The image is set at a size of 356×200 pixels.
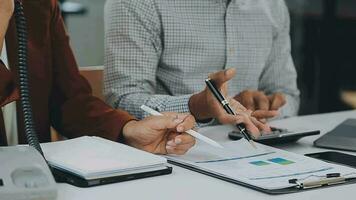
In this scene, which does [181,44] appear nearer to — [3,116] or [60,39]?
[60,39]

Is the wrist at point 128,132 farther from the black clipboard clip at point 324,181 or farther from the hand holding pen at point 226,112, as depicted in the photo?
the black clipboard clip at point 324,181

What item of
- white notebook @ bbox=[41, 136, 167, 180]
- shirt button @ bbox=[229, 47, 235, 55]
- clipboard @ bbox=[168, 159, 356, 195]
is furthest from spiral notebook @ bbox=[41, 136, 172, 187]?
shirt button @ bbox=[229, 47, 235, 55]

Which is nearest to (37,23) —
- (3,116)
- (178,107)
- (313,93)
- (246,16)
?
(3,116)

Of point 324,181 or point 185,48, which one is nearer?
point 324,181

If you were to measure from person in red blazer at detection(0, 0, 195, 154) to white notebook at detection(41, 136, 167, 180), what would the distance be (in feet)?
0.41

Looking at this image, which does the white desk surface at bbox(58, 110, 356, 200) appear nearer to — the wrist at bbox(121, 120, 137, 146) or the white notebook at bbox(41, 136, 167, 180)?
the white notebook at bbox(41, 136, 167, 180)

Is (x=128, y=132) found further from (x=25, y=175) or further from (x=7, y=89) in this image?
(x=25, y=175)

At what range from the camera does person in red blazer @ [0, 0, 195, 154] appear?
1.33 m

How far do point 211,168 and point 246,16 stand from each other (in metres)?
0.90

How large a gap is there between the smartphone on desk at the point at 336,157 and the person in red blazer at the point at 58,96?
29 centimetres

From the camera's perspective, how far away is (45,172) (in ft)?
3.08

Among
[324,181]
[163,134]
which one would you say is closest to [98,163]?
[163,134]

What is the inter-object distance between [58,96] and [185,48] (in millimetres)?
449

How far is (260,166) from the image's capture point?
115cm
